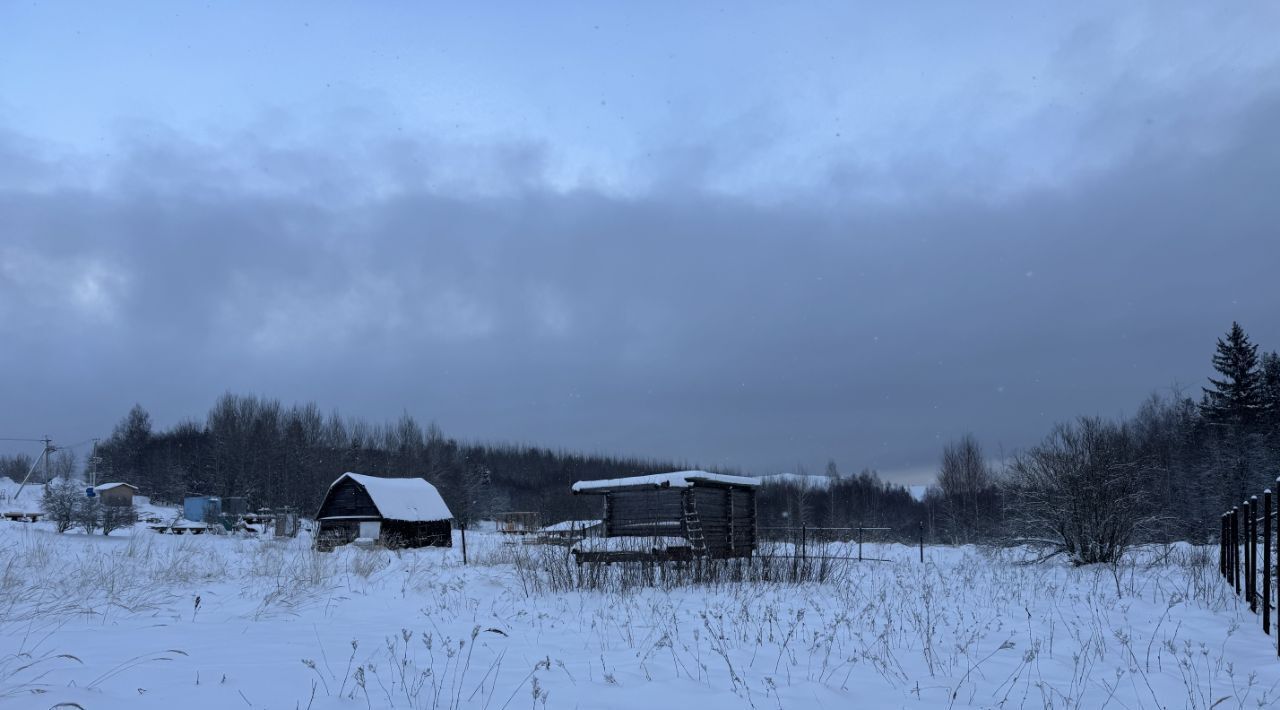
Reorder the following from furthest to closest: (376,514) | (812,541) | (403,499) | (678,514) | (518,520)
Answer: (518,520)
(403,499)
(376,514)
(678,514)
(812,541)

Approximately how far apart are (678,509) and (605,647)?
10996mm

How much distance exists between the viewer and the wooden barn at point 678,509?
1750cm

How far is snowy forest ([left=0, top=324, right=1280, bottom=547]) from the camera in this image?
20.1 meters

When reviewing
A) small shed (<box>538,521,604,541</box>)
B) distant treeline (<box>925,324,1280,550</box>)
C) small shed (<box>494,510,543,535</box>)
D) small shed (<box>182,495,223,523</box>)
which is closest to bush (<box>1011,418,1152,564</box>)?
distant treeline (<box>925,324,1280,550</box>)

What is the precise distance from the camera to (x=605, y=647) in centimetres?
734

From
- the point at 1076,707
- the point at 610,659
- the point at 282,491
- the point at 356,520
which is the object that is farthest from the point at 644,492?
the point at 282,491

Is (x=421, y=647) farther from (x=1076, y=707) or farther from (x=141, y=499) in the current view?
(x=141, y=499)

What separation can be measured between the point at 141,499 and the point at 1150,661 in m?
87.5

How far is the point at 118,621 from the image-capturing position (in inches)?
317

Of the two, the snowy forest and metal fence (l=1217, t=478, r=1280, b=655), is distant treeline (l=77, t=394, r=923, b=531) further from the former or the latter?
metal fence (l=1217, t=478, r=1280, b=655)

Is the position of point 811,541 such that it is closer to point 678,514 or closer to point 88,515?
point 678,514

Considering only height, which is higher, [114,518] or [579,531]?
[579,531]

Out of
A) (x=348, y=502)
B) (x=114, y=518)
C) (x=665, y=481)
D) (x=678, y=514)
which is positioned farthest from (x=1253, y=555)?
(x=114, y=518)

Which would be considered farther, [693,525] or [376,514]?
[376,514]
